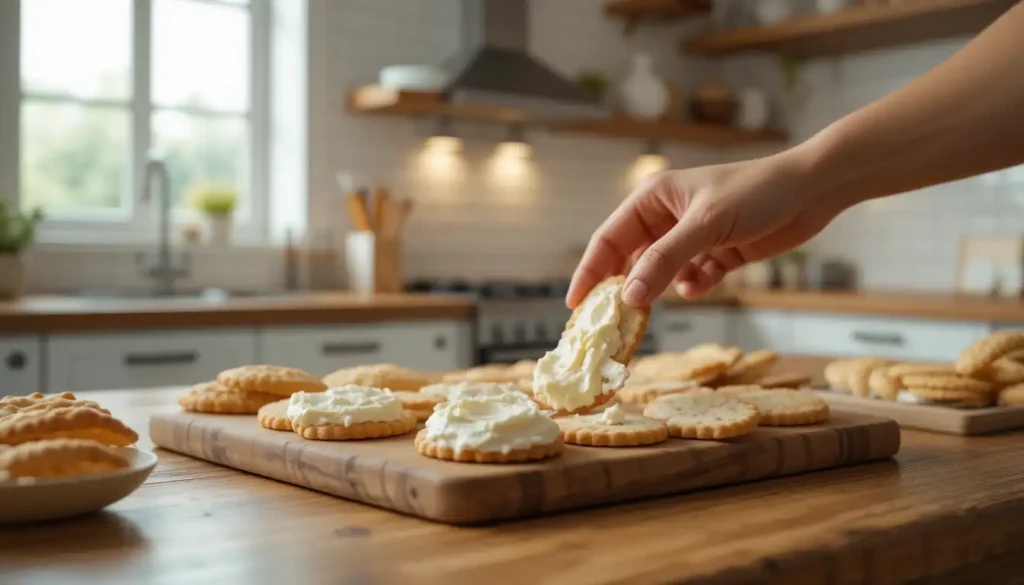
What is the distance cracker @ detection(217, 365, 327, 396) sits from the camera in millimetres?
1357

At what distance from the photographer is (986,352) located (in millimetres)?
1597

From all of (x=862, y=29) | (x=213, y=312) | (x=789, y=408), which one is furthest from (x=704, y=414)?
(x=862, y=29)

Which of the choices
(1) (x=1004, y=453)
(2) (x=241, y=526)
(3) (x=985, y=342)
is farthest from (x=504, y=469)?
(3) (x=985, y=342)

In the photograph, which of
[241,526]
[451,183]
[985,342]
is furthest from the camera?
[451,183]

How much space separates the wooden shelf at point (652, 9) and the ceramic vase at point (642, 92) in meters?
0.25

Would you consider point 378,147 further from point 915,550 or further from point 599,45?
point 915,550

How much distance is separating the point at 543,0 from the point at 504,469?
4.30 meters

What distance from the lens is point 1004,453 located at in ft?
4.42

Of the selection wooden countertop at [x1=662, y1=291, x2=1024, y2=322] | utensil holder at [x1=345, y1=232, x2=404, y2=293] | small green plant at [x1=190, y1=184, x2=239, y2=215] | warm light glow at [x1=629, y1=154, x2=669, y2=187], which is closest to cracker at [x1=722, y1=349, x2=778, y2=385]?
wooden countertop at [x1=662, y1=291, x2=1024, y2=322]

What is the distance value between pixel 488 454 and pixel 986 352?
92 centimetres

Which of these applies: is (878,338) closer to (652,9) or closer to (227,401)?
(652,9)

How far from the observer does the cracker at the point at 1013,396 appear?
61.2 inches

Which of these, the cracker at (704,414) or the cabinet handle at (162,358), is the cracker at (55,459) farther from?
the cabinet handle at (162,358)

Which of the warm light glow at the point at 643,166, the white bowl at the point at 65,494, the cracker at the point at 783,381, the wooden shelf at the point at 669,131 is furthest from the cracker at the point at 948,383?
the warm light glow at the point at 643,166
